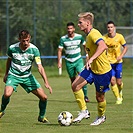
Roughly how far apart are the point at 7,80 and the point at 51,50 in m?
22.7

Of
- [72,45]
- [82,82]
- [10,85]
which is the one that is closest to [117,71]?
[72,45]

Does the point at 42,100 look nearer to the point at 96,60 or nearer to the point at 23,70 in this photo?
the point at 23,70

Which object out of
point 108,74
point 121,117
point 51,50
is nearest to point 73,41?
point 121,117

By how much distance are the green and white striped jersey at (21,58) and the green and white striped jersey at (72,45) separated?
17.5 ft

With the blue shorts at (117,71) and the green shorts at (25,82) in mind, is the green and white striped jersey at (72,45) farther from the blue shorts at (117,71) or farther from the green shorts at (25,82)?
the green shorts at (25,82)

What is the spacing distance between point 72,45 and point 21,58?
5.54 meters

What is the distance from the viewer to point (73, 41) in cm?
1642

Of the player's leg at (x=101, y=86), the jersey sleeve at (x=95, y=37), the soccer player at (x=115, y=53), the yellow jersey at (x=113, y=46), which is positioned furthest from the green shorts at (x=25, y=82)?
the yellow jersey at (x=113, y=46)

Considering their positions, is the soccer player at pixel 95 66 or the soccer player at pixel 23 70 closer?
the soccer player at pixel 95 66

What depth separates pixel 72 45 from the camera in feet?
53.9

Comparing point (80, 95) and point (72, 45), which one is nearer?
point (80, 95)

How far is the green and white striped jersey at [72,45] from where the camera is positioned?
1641 cm

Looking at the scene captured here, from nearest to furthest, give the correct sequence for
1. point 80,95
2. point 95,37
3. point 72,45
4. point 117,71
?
point 95,37 < point 80,95 < point 117,71 < point 72,45

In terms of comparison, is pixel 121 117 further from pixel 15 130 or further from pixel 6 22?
pixel 6 22
